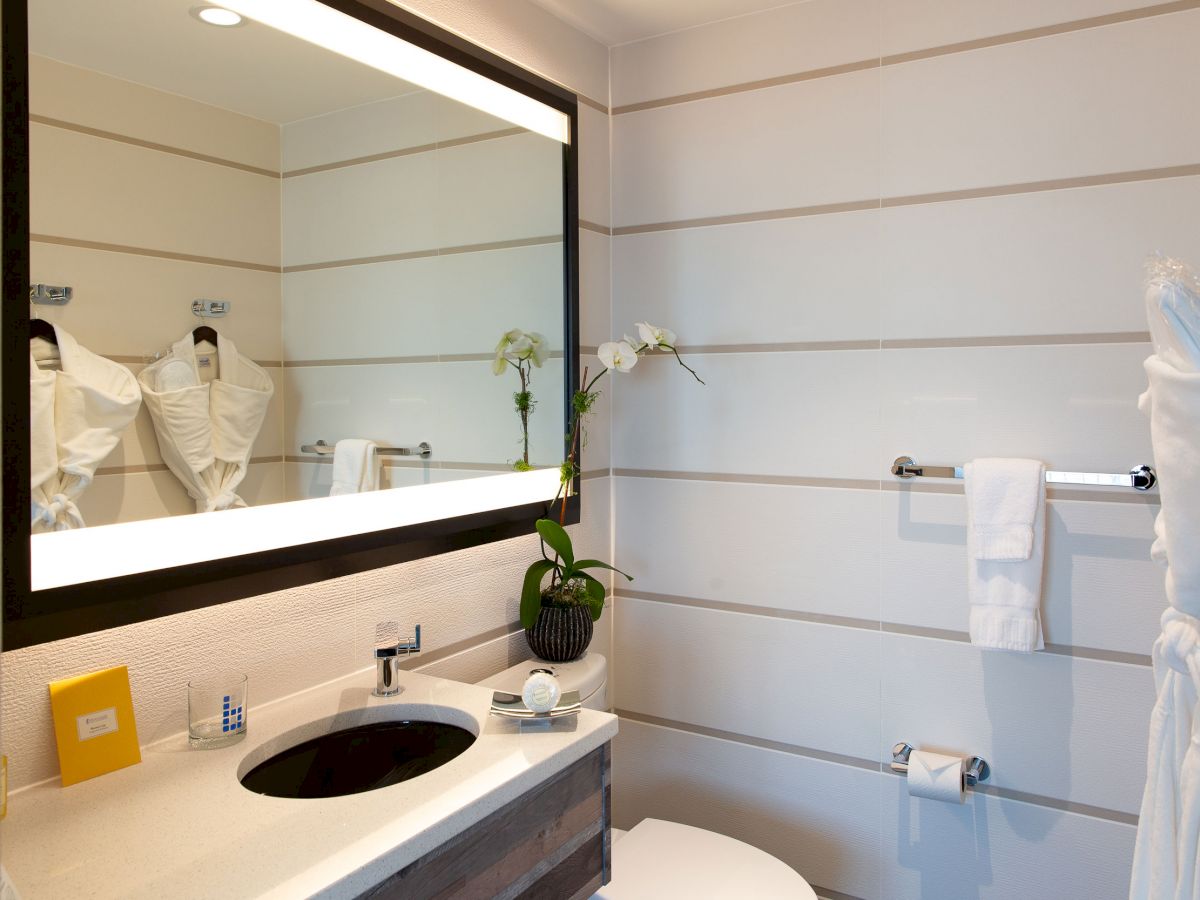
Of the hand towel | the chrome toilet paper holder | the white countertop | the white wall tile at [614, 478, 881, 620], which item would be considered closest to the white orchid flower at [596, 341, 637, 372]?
the white wall tile at [614, 478, 881, 620]

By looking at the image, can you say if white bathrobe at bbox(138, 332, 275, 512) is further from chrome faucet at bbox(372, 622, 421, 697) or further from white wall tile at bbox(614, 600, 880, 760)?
white wall tile at bbox(614, 600, 880, 760)

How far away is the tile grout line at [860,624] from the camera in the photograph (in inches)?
66.9

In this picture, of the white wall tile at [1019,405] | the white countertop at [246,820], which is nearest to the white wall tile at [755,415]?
the white wall tile at [1019,405]

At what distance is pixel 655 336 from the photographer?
6.59 ft

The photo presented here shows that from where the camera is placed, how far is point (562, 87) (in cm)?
203

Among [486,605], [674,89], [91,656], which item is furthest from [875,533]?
[91,656]

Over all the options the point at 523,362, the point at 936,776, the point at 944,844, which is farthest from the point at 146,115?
the point at 944,844

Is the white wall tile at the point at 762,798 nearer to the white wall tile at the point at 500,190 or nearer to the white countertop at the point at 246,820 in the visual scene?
the white countertop at the point at 246,820

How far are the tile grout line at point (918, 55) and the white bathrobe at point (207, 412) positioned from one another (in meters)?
1.30

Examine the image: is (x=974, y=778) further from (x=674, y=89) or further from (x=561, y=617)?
(x=674, y=89)

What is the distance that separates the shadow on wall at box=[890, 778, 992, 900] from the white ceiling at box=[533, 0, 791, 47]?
1.78 metres

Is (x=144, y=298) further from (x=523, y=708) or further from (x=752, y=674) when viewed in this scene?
(x=752, y=674)

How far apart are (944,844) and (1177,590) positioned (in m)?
1.01

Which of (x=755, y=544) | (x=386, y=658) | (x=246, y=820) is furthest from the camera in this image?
(x=755, y=544)
